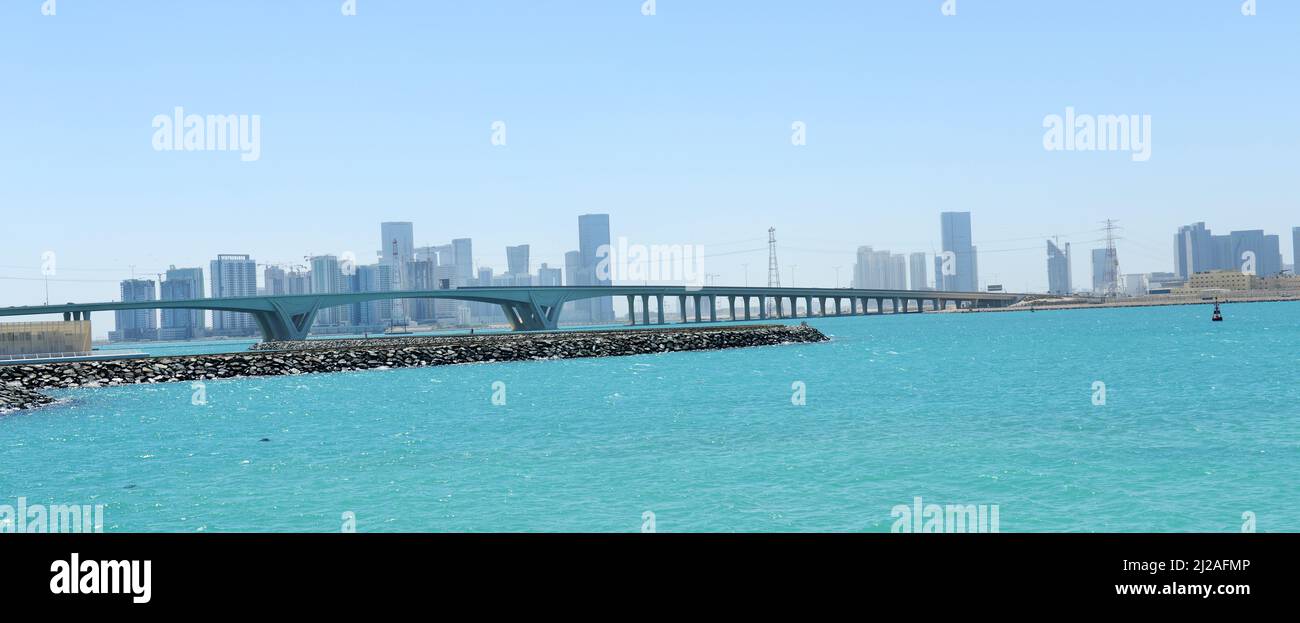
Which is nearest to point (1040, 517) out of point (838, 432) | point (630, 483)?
point (630, 483)

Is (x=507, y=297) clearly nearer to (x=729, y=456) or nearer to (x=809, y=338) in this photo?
(x=809, y=338)

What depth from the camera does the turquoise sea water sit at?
17.5 metres

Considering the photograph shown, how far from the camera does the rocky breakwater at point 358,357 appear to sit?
54.3m

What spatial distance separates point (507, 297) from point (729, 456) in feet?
358

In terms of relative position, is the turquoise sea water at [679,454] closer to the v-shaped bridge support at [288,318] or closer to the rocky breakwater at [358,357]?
the rocky breakwater at [358,357]

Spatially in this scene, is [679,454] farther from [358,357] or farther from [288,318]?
[288,318]

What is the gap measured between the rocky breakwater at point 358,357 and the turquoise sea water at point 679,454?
14.8 feet

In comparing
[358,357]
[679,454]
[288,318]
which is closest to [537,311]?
[288,318]

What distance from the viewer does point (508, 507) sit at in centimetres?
1819

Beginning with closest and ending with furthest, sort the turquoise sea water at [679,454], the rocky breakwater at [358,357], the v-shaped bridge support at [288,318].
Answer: the turquoise sea water at [679,454]
the rocky breakwater at [358,357]
the v-shaped bridge support at [288,318]

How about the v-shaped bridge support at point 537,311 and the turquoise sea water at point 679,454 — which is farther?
the v-shaped bridge support at point 537,311

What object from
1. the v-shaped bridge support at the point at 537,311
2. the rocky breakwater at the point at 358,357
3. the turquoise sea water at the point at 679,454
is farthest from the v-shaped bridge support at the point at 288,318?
the turquoise sea water at the point at 679,454

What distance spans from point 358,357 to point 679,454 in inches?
2071
